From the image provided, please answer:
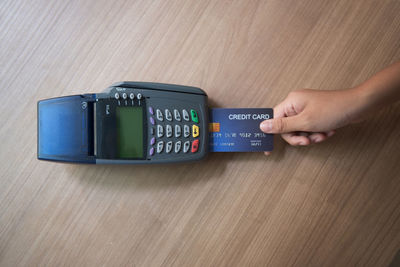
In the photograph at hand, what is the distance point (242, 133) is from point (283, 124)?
72mm

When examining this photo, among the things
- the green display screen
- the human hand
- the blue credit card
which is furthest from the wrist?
the green display screen

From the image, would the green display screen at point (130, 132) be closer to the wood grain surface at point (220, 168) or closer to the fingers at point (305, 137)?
the wood grain surface at point (220, 168)

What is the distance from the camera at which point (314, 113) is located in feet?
1.47

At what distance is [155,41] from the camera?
52cm

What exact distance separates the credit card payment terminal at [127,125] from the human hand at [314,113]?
5.1 inches

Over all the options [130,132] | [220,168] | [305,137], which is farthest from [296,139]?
[130,132]

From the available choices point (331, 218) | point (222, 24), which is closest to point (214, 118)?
point (222, 24)

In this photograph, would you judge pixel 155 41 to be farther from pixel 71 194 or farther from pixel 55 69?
pixel 71 194

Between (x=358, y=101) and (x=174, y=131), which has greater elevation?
(x=358, y=101)

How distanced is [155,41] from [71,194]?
33cm

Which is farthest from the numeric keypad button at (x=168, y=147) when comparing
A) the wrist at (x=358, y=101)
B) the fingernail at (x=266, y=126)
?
the wrist at (x=358, y=101)

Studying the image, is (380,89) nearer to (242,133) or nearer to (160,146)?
(242,133)

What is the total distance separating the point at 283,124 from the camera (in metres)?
0.46

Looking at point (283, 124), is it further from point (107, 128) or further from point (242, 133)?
point (107, 128)
